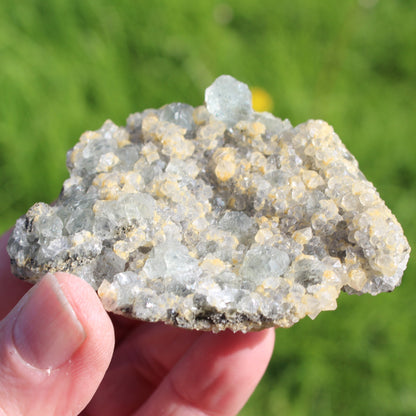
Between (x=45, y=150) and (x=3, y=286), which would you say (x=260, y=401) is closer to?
(x=3, y=286)

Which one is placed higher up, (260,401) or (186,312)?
(186,312)

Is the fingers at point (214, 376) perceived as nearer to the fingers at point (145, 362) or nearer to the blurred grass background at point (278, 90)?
the fingers at point (145, 362)

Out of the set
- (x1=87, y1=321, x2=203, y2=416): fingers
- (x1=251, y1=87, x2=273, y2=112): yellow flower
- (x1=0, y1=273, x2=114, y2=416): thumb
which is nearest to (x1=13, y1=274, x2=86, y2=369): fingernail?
(x1=0, y1=273, x2=114, y2=416): thumb

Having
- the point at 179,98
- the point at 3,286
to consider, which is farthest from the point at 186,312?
the point at 179,98

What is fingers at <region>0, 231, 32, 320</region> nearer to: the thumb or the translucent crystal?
the thumb

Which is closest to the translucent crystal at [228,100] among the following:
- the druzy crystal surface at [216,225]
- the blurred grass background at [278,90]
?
the druzy crystal surface at [216,225]

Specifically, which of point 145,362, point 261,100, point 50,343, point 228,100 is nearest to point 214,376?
point 145,362

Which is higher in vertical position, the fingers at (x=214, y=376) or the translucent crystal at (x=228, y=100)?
the translucent crystal at (x=228, y=100)
